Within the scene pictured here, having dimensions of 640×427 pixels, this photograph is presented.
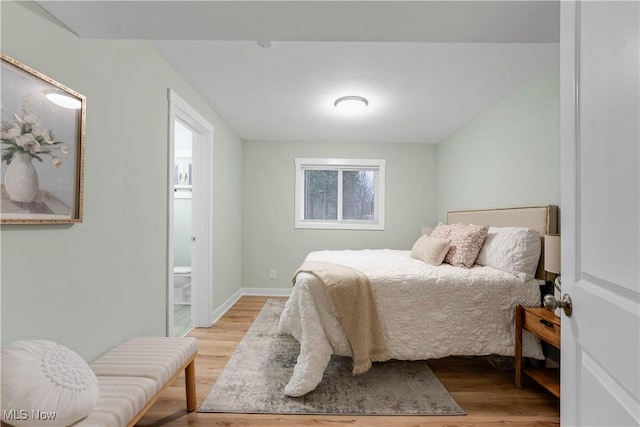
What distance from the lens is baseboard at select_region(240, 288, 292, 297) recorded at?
15.0 feet

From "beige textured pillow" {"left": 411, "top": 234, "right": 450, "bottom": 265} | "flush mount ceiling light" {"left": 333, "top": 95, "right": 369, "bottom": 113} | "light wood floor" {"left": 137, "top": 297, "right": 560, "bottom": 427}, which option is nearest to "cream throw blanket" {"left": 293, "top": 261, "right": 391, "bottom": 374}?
"light wood floor" {"left": 137, "top": 297, "right": 560, "bottom": 427}

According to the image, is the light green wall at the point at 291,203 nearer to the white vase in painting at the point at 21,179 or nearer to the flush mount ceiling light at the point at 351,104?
the flush mount ceiling light at the point at 351,104

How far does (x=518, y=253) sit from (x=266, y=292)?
3.39 metres

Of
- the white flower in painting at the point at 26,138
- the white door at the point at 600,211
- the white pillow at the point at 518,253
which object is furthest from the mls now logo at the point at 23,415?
the white pillow at the point at 518,253

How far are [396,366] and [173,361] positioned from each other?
5.46ft

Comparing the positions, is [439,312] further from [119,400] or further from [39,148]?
[39,148]

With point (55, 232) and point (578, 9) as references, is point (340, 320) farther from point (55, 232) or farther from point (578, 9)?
point (578, 9)

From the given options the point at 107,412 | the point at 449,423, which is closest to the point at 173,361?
the point at 107,412

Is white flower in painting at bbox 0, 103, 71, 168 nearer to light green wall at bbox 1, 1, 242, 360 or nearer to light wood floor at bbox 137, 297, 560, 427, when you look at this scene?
light green wall at bbox 1, 1, 242, 360

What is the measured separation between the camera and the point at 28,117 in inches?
46.7

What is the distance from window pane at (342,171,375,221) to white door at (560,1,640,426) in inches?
153

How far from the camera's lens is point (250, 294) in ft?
15.1

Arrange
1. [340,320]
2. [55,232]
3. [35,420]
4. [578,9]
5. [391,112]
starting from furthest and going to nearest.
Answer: [391,112] < [340,320] < [55,232] < [35,420] < [578,9]

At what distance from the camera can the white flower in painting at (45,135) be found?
1.23 metres
